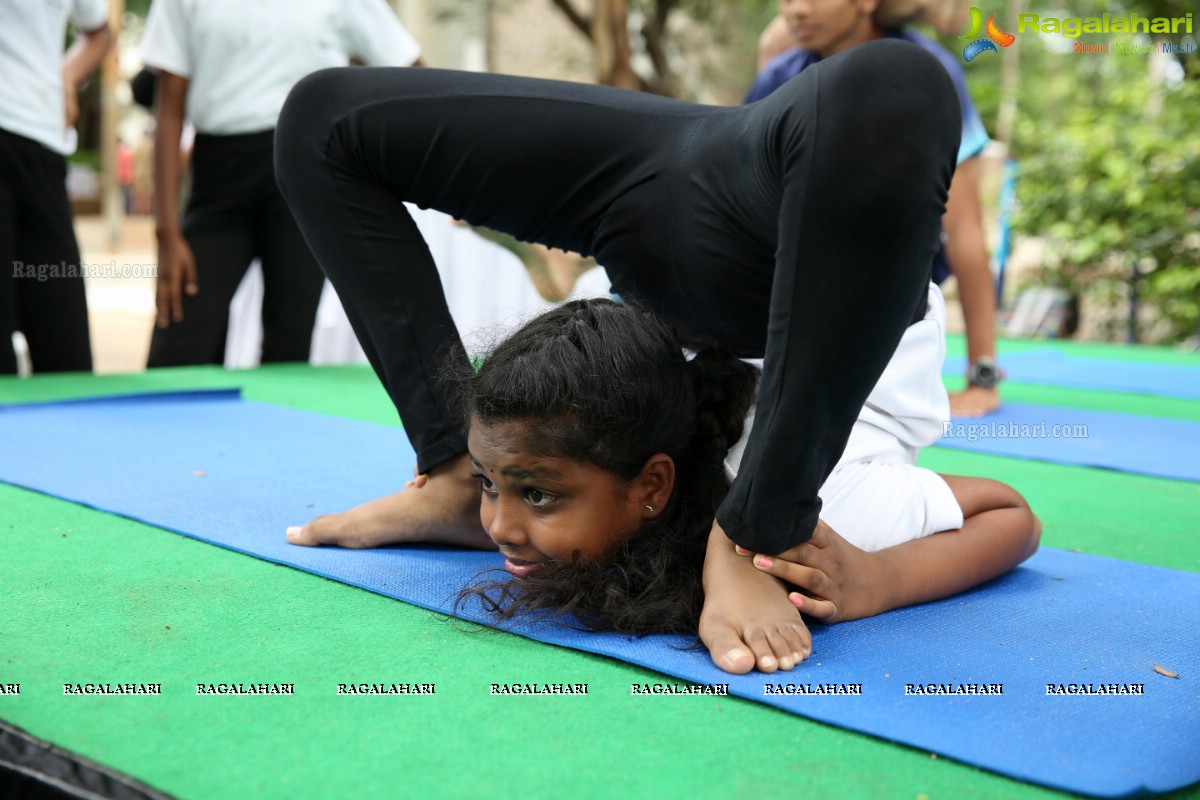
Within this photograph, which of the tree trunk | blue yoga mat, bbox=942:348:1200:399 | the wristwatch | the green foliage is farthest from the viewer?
the tree trunk

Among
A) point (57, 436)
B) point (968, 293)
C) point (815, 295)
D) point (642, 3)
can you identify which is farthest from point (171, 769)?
point (642, 3)

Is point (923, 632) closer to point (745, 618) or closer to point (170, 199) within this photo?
point (745, 618)

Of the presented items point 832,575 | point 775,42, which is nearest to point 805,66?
point 775,42

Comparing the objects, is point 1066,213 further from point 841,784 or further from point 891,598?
point 841,784

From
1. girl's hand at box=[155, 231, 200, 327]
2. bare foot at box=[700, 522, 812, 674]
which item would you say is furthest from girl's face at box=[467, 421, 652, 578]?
girl's hand at box=[155, 231, 200, 327]

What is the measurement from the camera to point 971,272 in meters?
3.53

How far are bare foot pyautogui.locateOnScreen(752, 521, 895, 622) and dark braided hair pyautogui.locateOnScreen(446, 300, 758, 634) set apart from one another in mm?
123

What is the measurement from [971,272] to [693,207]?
229 cm

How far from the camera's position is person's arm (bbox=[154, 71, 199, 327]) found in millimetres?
3650

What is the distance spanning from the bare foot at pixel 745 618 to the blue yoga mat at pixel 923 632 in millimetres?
19

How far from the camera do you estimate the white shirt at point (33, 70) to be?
10.9ft

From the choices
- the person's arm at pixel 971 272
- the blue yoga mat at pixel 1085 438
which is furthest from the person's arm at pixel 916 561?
the person's arm at pixel 971 272

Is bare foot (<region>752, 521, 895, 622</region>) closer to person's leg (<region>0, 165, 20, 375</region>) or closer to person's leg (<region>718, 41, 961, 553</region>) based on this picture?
person's leg (<region>718, 41, 961, 553</region>)

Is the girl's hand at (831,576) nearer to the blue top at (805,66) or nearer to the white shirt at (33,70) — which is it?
the blue top at (805,66)
